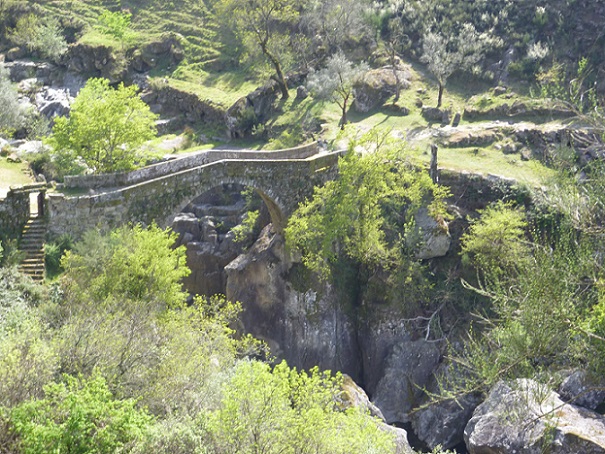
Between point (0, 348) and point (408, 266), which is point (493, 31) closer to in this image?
point (408, 266)

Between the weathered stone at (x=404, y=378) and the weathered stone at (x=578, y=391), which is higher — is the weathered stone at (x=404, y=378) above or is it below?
below

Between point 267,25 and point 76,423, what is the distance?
43375 millimetres

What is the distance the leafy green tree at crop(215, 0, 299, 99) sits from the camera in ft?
174

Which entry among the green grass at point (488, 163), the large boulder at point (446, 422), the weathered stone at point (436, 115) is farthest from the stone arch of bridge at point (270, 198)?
the weathered stone at point (436, 115)

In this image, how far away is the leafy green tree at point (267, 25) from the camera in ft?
174

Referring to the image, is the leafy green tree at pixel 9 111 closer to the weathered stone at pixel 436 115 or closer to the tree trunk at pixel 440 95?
the weathered stone at pixel 436 115

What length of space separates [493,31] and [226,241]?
2875 centimetres

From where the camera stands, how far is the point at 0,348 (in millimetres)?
17766

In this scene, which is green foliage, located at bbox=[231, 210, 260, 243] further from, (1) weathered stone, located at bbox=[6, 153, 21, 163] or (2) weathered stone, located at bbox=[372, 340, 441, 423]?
(1) weathered stone, located at bbox=[6, 153, 21, 163]

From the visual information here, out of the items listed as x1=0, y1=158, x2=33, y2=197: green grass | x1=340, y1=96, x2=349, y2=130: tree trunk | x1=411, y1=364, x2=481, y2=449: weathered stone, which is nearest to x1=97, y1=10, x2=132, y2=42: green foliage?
x1=340, y1=96, x2=349, y2=130: tree trunk

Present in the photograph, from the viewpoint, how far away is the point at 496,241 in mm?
34000

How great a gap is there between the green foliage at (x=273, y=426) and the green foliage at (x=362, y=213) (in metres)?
16.4

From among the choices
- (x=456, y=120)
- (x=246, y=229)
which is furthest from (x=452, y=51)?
(x=246, y=229)

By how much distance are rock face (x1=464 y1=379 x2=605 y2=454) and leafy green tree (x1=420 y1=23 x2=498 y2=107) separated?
29.1 meters
